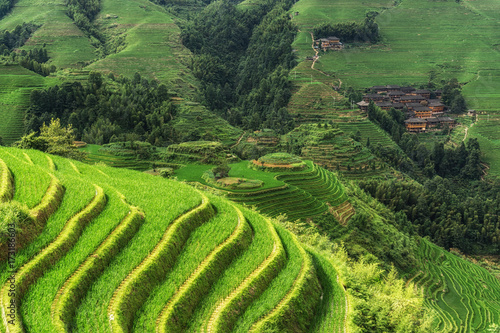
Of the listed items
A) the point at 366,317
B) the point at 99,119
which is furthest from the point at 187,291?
the point at 99,119

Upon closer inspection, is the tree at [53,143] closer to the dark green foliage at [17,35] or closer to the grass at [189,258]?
the grass at [189,258]

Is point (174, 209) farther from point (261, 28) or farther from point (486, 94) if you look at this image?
point (261, 28)

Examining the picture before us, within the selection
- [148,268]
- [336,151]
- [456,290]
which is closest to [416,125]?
[336,151]

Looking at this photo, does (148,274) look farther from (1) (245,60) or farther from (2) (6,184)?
(1) (245,60)

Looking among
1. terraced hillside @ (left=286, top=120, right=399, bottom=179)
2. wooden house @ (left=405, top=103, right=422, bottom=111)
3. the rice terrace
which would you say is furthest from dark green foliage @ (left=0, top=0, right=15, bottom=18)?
wooden house @ (left=405, top=103, right=422, bottom=111)

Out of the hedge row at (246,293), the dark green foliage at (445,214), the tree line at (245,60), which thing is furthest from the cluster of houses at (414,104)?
the hedge row at (246,293)

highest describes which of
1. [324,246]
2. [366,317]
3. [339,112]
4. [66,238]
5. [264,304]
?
[66,238]
